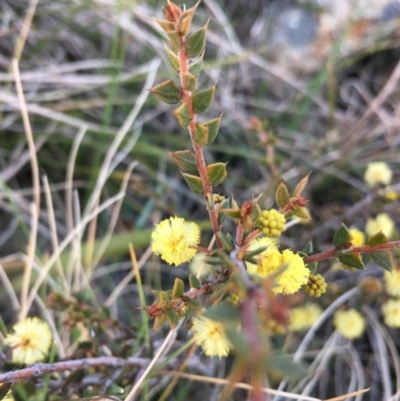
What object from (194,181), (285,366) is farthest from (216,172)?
(285,366)

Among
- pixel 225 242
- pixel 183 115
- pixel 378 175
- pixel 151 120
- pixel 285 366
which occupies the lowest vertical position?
pixel 285 366

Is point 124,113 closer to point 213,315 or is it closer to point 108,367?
point 108,367

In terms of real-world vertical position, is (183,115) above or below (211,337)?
above

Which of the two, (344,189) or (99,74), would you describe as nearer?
(344,189)

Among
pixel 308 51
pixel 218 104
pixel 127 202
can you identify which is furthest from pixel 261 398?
pixel 308 51

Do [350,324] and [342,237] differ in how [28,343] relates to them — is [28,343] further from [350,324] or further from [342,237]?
[350,324]

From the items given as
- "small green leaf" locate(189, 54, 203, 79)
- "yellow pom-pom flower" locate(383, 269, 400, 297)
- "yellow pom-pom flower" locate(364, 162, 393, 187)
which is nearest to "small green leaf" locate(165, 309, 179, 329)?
"small green leaf" locate(189, 54, 203, 79)
